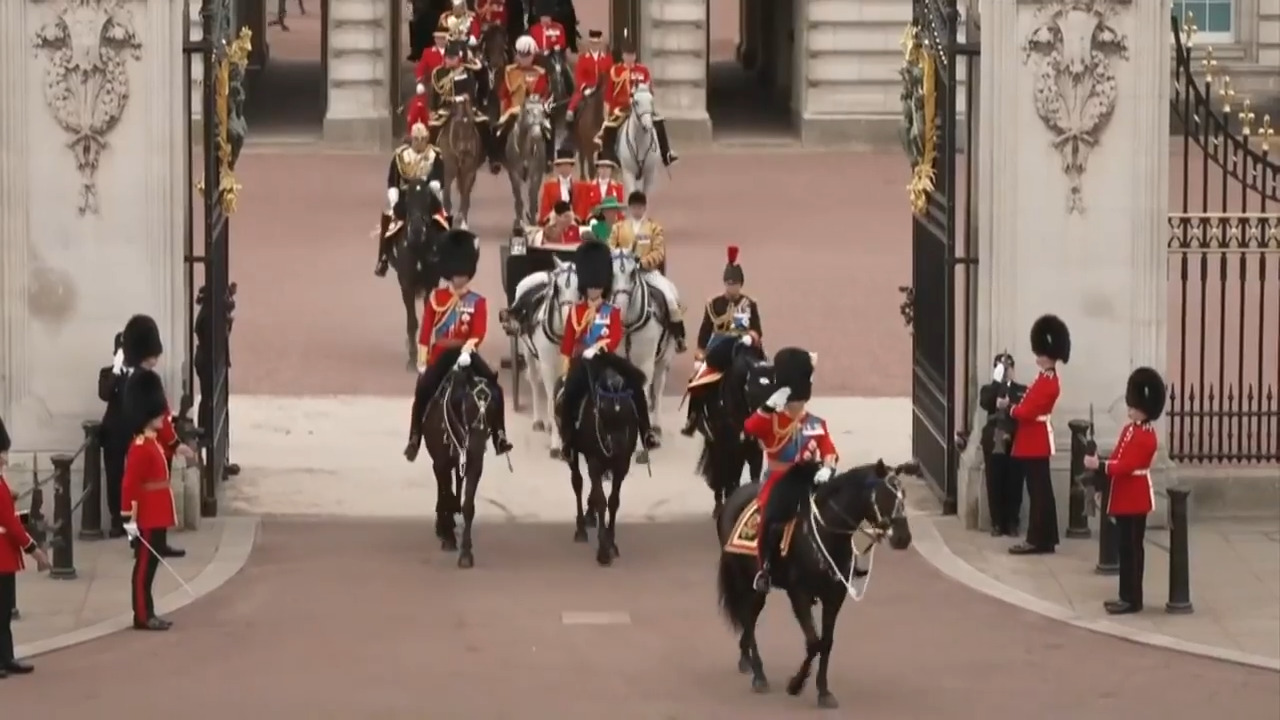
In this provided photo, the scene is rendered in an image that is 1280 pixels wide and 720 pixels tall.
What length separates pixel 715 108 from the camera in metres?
45.4

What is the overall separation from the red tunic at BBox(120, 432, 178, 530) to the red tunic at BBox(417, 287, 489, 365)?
2.52 m

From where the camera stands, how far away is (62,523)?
53.4 ft

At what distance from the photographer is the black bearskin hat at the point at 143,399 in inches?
599

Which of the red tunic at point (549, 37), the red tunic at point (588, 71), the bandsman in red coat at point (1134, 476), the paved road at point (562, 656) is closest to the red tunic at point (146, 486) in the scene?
the paved road at point (562, 656)

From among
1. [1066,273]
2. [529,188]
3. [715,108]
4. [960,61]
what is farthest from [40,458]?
[715,108]

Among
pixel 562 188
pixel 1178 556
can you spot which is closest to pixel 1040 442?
pixel 1178 556

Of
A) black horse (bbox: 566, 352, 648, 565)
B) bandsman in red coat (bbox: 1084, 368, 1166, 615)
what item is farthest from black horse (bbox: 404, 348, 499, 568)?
bandsman in red coat (bbox: 1084, 368, 1166, 615)

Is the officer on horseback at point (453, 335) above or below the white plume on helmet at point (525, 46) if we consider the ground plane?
below

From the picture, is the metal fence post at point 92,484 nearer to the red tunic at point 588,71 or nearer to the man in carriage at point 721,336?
the man in carriage at point 721,336

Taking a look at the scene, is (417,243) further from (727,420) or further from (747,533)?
(747,533)

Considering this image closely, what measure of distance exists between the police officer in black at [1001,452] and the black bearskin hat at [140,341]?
16.3 ft

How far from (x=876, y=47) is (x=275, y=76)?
12.7 m

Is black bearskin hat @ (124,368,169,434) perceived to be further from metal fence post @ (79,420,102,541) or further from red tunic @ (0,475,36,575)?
red tunic @ (0,475,36,575)

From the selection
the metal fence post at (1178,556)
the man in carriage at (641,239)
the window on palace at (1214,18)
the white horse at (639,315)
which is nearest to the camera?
the metal fence post at (1178,556)
